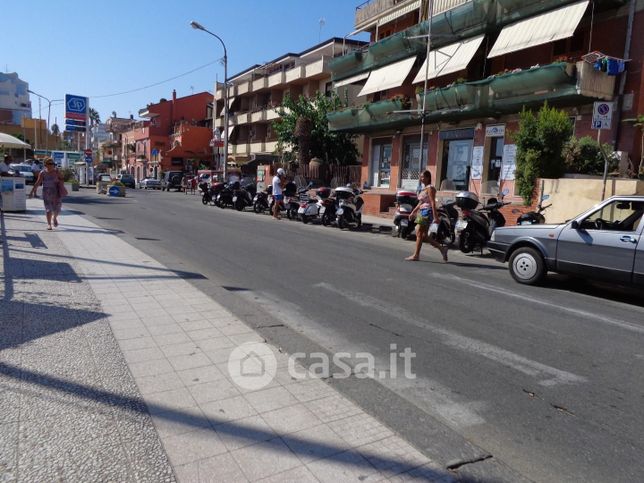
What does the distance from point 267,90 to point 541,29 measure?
3491 centimetres

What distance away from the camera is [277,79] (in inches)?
1731

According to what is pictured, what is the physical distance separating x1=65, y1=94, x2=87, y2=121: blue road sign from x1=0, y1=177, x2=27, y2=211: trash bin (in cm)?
2191

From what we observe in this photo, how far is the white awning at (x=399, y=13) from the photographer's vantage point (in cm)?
2458

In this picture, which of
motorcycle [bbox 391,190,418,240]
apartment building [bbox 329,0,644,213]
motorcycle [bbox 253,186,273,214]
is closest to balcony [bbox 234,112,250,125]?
apartment building [bbox 329,0,644,213]

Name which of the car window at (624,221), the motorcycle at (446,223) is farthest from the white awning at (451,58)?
the car window at (624,221)

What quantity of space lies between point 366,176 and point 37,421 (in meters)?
25.5

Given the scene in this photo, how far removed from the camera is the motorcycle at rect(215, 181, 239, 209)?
25.8 m

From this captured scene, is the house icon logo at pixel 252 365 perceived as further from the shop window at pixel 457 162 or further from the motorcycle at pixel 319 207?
the shop window at pixel 457 162

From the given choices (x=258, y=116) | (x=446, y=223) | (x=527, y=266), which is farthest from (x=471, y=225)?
(x=258, y=116)

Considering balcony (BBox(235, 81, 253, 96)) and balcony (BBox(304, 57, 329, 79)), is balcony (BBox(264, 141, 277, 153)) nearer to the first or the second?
balcony (BBox(304, 57, 329, 79))

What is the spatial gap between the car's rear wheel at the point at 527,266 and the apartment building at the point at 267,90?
3138 centimetres

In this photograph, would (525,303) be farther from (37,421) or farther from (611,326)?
(37,421)

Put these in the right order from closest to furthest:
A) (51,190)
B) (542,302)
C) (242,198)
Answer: (542,302) < (51,190) < (242,198)

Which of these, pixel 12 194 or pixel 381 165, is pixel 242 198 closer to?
pixel 381 165
